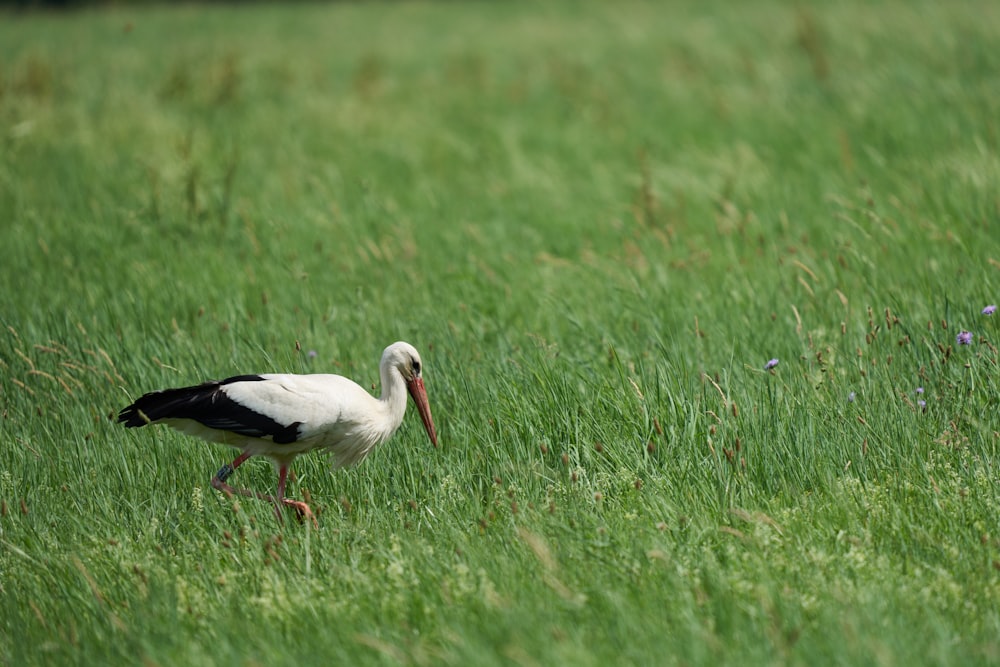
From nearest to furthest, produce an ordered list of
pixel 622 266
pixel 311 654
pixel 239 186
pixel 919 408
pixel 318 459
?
1. pixel 311 654
2. pixel 919 408
3. pixel 318 459
4. pixel 622 266
5. pixel 239 186

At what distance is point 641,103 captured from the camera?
12.3 metres

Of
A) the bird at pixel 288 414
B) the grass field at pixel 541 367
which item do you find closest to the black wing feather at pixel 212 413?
the bird at pixel 288 414

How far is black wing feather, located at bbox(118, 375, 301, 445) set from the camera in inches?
170

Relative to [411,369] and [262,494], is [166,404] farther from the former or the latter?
[411,369]

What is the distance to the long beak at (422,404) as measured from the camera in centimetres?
455

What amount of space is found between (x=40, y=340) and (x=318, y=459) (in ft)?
7.10

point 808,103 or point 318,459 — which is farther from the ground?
point 808,103

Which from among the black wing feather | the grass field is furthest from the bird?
the grass field

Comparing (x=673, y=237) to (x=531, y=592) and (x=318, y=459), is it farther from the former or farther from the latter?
(x=531, y=592)

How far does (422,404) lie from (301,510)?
0.71 metres

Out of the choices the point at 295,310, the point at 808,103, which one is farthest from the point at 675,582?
the point at 808,103

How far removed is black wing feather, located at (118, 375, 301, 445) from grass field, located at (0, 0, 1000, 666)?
31 cm

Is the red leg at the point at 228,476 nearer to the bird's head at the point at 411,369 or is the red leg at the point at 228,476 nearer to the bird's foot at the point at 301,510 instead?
the bird's foot at the point at 301,510

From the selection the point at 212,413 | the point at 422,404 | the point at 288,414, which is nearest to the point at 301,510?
the point at 288,414
